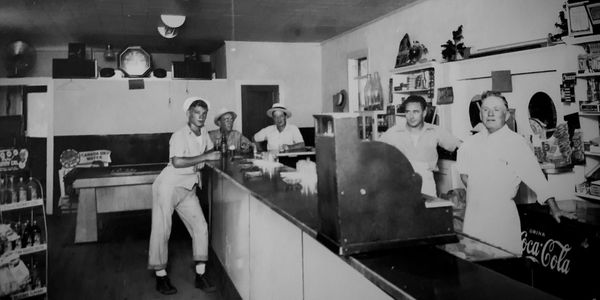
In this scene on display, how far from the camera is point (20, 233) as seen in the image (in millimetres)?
3207

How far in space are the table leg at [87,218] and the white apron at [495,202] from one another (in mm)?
4885

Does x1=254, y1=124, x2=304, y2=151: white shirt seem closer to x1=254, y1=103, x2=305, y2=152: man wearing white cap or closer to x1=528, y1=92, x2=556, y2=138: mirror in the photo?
x1=254, y1=103, x2=305, y2=152: man wearing white cap

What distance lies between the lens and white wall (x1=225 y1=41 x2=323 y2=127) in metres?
8.71

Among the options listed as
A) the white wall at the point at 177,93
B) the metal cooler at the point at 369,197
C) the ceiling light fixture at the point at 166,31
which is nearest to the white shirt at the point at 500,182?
the metal cooler at the point at 369,197

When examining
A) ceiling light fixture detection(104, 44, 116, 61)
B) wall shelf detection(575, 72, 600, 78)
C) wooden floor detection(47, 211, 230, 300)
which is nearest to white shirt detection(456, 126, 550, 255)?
wall shelf detection(575, 72, 600, 78)

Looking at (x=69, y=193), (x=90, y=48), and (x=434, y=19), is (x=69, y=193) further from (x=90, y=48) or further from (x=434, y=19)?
(x=434, y=19)

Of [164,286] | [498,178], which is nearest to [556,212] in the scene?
[498,178]

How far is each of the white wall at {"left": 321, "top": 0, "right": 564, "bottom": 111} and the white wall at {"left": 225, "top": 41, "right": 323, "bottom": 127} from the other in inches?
22.6

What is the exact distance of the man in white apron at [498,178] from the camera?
3.25m

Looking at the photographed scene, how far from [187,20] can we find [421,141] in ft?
13.9

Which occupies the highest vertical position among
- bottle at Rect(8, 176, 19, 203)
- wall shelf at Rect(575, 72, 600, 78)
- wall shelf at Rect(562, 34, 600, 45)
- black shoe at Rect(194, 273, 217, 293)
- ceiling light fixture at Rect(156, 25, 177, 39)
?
ceiling light fixture at Rect(156, 25, 177, 39)

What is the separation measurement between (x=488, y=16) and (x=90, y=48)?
317 inches

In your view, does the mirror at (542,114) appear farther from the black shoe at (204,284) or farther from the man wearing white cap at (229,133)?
the man wearing white cap at (229,133)

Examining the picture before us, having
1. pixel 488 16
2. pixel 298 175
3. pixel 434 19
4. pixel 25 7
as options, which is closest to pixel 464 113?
pixel 488 16
